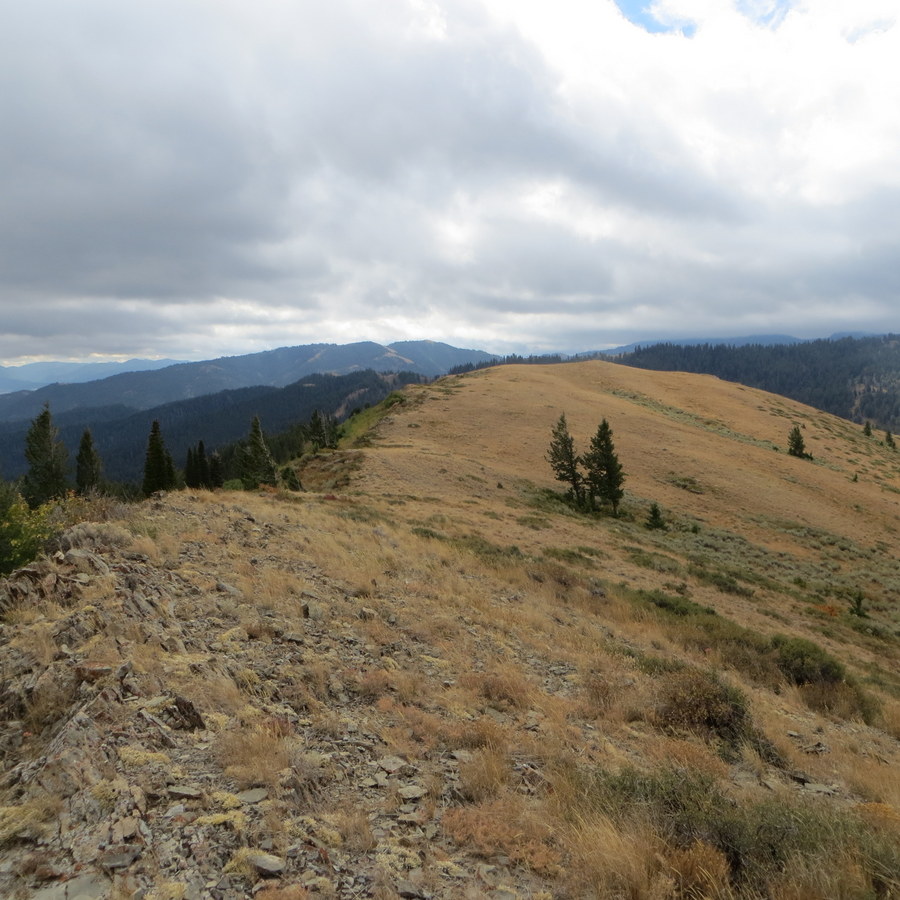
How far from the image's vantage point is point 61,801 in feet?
13.0

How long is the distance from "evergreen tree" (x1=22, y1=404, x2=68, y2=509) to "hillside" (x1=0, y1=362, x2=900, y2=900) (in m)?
43.3

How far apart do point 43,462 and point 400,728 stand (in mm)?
55536

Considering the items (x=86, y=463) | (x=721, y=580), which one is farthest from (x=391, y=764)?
(x=86, y=463)

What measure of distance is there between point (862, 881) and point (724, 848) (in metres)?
0.92

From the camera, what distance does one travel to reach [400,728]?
20.0ft

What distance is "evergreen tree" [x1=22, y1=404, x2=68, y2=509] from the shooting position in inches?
1811

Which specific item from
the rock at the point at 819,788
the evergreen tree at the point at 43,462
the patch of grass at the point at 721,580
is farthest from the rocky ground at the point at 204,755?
the evergreen tree at the point at 43,462

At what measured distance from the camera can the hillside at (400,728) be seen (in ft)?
12.6

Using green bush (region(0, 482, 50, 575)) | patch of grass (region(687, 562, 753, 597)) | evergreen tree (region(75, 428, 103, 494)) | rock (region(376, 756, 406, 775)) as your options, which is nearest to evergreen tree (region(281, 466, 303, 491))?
green bush (region(0, 482, 50, 575))

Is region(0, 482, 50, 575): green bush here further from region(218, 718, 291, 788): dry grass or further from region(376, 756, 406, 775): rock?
region(376, 756, 406, 775): rock

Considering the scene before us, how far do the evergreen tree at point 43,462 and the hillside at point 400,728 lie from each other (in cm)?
4335

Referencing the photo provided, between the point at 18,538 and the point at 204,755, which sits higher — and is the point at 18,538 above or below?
above

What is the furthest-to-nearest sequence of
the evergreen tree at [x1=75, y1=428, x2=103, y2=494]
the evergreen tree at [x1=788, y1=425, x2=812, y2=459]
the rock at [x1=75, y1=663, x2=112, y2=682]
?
the evergreen tree at [x1=75, y1=428, x2=103, y2=494], the evergreen tree at [x1=788, y1=425, x2=812, y2=459], the rock at [x1=75, y1=663, x2=112, y2=682]

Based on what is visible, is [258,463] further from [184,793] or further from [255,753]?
[184,793]
